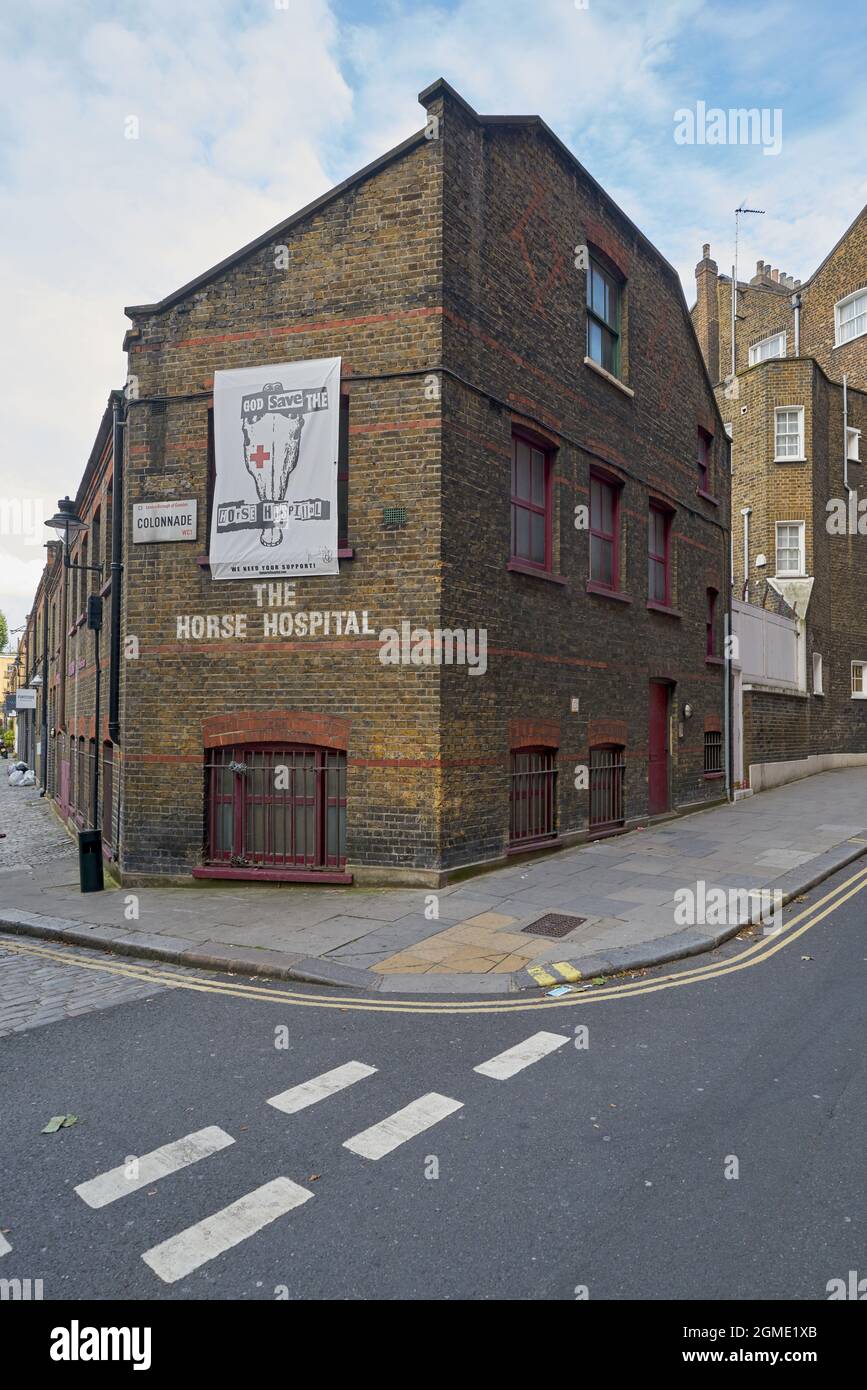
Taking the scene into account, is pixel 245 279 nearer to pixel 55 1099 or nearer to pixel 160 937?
pixel 160 937

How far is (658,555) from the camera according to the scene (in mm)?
15281

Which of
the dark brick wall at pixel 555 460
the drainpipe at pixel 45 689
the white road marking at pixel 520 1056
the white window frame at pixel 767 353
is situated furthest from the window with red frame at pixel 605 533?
the white window frame at pixel 767 353

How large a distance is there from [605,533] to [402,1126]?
11.0 m

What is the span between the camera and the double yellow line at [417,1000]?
591 cm

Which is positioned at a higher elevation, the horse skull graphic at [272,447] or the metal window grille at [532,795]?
the horse skull graphic at [272,447]

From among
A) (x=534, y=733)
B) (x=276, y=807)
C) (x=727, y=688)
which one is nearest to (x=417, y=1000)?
(x=276, y=807)

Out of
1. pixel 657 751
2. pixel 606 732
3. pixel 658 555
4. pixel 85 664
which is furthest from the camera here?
pixel 85 664

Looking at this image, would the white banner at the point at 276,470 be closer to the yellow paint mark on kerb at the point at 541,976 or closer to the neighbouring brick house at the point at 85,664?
the neighbouring brick house at the point at 85,664

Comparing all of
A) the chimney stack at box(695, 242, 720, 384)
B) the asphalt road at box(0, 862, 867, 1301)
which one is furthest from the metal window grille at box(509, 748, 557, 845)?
the chimney stack at box(695, 242, 720, 384)

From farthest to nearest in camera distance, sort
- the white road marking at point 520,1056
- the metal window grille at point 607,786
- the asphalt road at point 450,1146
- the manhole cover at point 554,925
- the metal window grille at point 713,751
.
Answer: the metal window grille at point 713,751
the metal window grille at point 607,786
the manhole cover at point 554,925
the white road marking at point 520,1056
the asphalt road at point 450,1146

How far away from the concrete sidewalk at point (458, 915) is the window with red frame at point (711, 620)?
205 inches

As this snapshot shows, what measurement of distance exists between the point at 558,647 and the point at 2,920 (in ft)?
26.6

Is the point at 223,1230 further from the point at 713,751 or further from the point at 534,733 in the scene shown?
the point at 713,751
